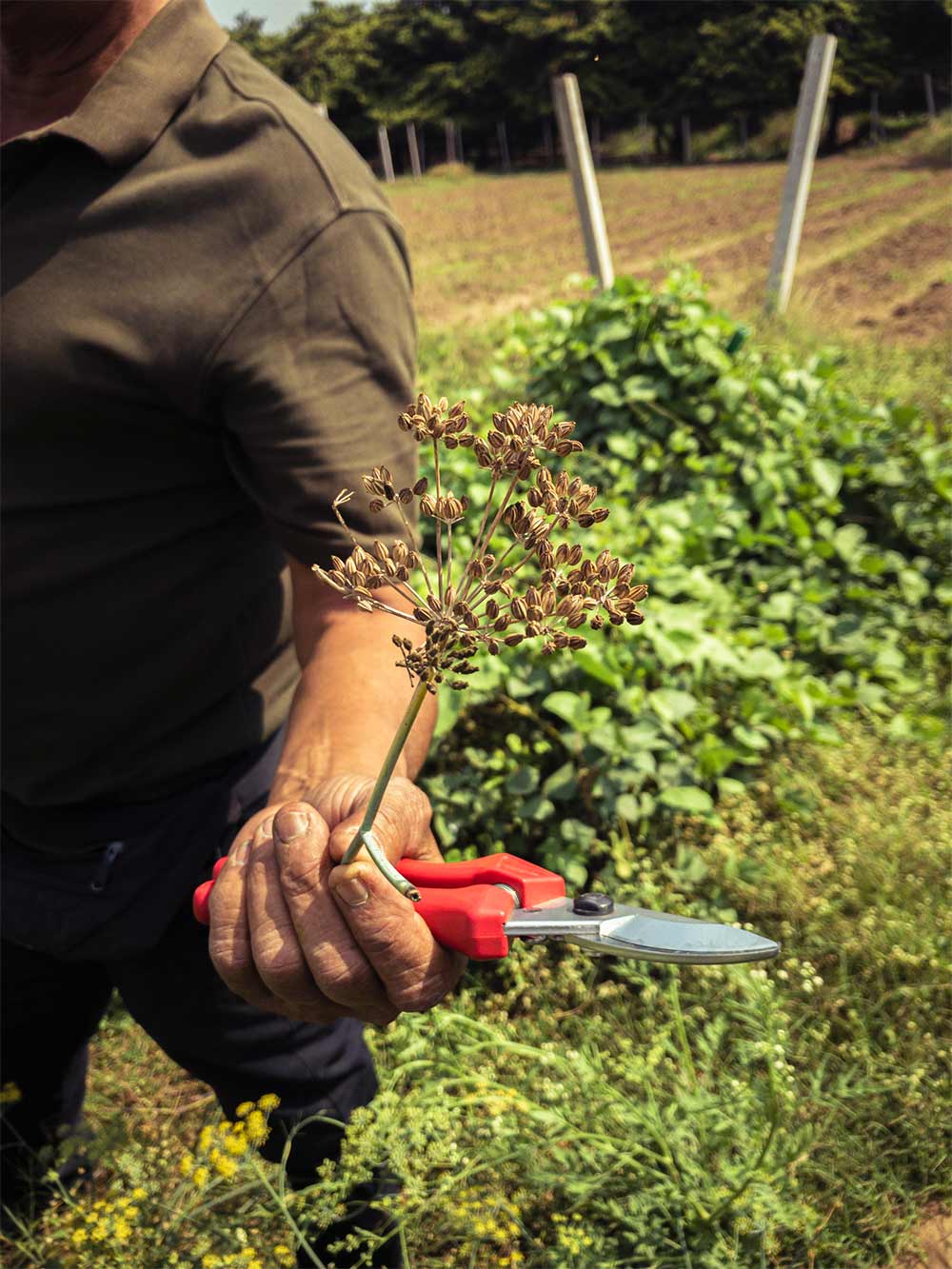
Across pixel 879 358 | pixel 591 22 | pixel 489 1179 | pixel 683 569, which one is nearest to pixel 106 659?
pixel 489 1179

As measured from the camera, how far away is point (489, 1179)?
1.92 meters

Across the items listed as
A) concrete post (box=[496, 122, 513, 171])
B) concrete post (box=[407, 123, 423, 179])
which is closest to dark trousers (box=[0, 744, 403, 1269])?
concrete post (box=[496, 122, 513, 171])

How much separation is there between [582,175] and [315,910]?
21.2ft

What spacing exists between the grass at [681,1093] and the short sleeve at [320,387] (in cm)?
90

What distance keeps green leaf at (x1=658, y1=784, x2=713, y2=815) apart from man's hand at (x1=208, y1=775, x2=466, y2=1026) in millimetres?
1726

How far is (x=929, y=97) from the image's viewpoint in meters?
4.90

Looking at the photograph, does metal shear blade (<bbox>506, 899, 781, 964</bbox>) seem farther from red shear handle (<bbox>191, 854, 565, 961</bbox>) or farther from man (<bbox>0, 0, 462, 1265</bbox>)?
man (<bbox>0, 0, 462, 1265</bbox>)

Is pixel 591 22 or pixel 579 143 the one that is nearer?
pixel 591 22

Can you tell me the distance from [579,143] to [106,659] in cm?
603

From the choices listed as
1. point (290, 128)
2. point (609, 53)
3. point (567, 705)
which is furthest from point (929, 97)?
point (290, 128)

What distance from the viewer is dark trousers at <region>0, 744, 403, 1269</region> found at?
1.61m

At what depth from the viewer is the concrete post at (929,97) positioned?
4.57m

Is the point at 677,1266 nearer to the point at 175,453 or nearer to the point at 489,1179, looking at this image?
the point at 489,1179

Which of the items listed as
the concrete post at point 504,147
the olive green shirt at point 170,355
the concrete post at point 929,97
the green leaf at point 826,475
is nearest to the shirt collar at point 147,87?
the olive green shirt at point 170,355
